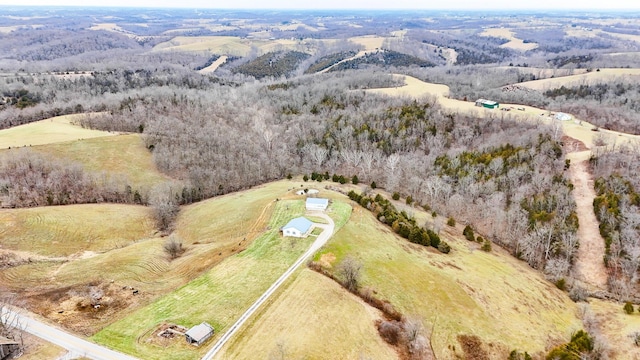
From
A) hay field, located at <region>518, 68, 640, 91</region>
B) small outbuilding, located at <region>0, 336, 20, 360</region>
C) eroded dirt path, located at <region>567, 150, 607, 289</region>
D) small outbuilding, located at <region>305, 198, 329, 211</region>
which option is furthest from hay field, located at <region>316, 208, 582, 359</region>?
hay field, located at <region>518, 68, 640, 91</region>

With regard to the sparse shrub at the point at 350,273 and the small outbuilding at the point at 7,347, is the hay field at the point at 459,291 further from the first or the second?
the small outbuilding at the point at 7,347

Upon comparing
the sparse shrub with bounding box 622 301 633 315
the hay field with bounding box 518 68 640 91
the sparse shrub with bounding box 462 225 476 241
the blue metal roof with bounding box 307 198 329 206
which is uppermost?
the hay field with bounding box 518 68 640 91

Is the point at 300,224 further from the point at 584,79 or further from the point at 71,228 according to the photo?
the point at 584,79

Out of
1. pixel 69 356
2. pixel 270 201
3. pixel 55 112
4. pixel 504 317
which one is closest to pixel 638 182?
pixel 504 317

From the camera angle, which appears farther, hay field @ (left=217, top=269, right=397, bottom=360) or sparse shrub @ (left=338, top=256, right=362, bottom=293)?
sparse shrub @ (left=338, top=256, right=362, bottom=293)

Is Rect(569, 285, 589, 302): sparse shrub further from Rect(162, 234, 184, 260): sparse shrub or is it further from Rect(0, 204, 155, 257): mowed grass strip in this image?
Rect(0, 204, 155, 257): mowed grass strip

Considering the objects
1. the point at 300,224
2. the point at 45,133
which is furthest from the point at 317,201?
the point at 45,133
